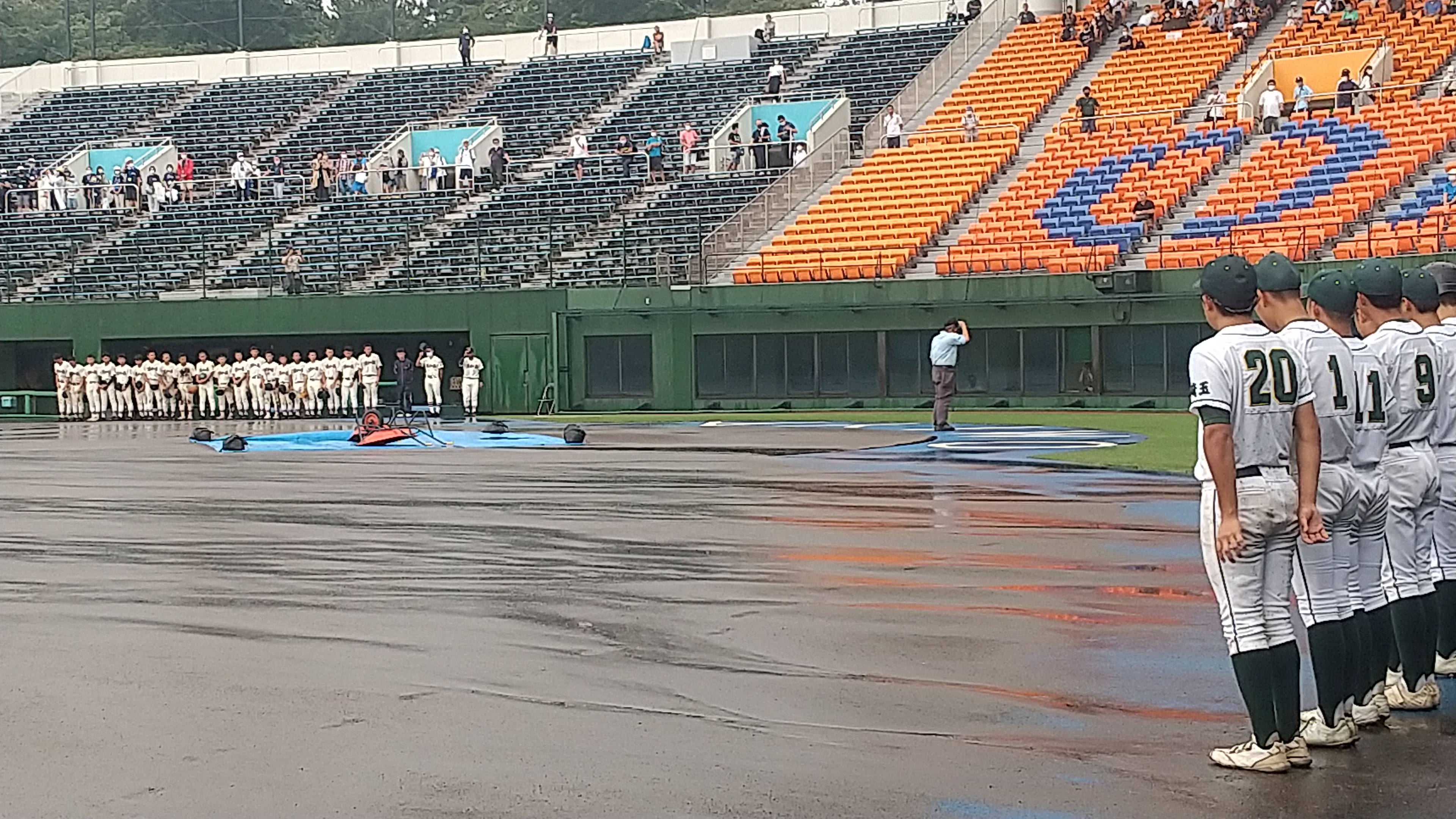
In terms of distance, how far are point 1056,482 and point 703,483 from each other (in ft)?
12.8

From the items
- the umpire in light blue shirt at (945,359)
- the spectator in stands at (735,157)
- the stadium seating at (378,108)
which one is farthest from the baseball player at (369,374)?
the umpire in light blue shirt at (945,359)

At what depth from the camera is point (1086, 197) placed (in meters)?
40.4

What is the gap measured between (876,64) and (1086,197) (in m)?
13.5

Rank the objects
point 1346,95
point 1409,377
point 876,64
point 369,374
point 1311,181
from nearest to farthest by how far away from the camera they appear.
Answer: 1. point 1409,377
2. point 1311,181
3. point 1346,95
4. point 369,374
5. point 876,64

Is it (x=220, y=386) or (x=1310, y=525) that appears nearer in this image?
(x=1310, y=525)

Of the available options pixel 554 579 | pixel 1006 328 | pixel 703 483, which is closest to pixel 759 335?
pixel 1006 328

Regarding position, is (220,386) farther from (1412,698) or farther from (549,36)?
(1412,698)

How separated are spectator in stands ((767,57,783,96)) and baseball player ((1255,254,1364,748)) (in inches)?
1760

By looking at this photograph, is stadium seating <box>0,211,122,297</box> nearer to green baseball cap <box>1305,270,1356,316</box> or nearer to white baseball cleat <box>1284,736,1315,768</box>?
Answer: green baseball cap <box>1305,270,1356,316</box>

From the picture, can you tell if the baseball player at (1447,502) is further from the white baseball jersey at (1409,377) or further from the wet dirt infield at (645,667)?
the wet dirt infield at (645,667)

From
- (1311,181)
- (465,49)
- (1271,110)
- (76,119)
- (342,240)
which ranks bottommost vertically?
(342,240)

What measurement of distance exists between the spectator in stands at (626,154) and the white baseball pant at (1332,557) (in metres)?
40.9

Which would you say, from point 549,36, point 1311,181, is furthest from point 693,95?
point 1311,181

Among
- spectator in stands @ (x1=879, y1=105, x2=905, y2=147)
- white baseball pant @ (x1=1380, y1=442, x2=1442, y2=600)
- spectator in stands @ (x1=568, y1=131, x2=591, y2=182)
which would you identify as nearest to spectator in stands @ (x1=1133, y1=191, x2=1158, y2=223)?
spectator in stands @ (x1=879, y1=105, x2=905, y2=147)
